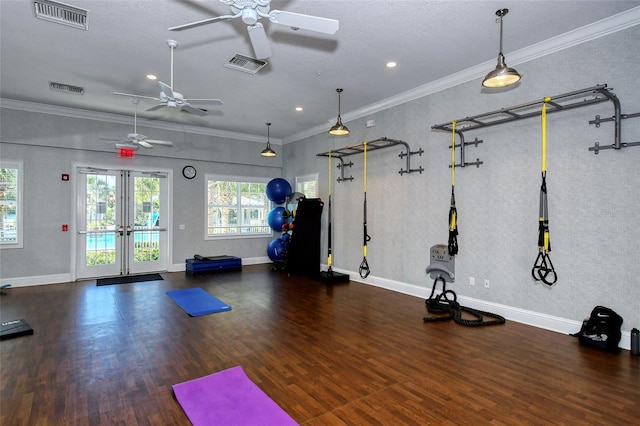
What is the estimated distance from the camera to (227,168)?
8797mm

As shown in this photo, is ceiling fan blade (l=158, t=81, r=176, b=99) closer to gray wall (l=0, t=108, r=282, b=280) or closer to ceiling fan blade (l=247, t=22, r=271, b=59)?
ceiling fan blade (l=247, t=22, r=271, b=59)

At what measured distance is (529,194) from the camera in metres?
4.21

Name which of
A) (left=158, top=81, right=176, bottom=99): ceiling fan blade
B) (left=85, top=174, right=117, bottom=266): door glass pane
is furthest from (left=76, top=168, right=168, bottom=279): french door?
(left=158, top=81, right=176, bottom=99): ceiling fan blade

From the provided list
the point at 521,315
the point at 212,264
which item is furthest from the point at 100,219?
the point at 521,315

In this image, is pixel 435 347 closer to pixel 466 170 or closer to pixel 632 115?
pixel 466 170

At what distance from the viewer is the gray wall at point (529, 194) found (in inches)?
137

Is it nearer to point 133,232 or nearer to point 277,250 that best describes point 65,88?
point 133,232

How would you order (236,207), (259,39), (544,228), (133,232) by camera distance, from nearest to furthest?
(259,39) → (544,228) → (133,232) → (236,207)

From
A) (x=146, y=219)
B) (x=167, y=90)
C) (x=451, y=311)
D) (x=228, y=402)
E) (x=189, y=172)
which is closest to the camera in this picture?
(x=228, y=402)

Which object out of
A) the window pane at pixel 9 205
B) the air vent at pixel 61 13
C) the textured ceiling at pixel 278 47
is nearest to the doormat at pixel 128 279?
the window pane at pixel 9 205

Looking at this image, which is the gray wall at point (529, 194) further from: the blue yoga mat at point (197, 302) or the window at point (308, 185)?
the blue yoga mat at point (197, 302)

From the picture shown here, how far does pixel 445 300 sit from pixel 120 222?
6.84m

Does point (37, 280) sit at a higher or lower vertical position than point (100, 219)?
lower

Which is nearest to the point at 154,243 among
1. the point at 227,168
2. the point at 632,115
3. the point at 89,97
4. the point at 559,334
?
the point at 227,168
